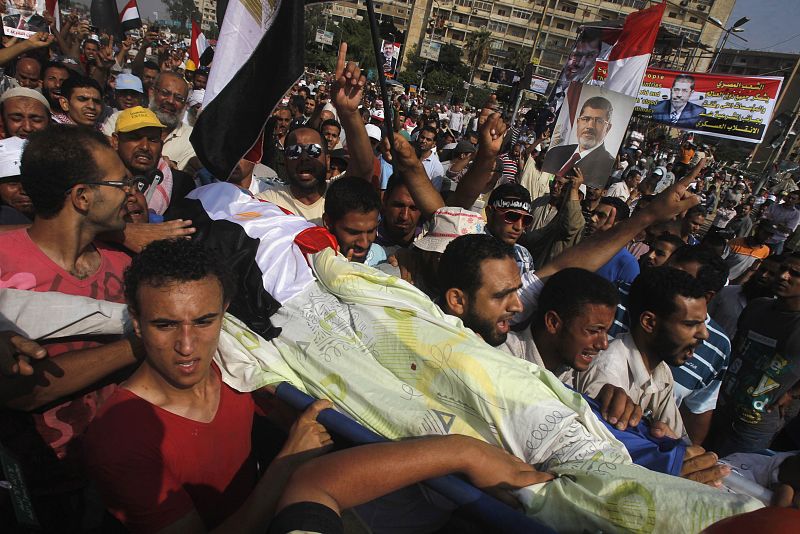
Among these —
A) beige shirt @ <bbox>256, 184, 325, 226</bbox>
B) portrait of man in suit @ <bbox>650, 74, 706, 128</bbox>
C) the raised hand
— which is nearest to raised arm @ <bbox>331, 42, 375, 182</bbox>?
the raised hand

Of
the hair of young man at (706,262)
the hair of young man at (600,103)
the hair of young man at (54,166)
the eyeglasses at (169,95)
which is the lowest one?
the hair of young man at (706,262)

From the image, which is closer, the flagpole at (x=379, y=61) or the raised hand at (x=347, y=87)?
the flagpole at (x=379, y=61)

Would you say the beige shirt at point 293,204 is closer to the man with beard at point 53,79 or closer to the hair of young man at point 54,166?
the hair of young man at point 54,166

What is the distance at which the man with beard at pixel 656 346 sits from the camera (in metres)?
2.42

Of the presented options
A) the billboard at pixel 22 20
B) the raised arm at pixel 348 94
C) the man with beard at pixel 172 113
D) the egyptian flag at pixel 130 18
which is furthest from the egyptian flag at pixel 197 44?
the raised arm at pixel 348 94

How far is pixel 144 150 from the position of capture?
3.49 m

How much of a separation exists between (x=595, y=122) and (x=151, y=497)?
4390 millimetres

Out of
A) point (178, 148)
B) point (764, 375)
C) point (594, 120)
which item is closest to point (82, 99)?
point (178, 148)

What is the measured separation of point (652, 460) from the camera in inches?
65.4

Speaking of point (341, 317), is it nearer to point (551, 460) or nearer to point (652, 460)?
point (551, 460)

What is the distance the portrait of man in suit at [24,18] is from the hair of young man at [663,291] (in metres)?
8.14

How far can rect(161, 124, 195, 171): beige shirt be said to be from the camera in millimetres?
→ 4781

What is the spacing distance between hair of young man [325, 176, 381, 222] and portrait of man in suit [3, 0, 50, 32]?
21.2 feet

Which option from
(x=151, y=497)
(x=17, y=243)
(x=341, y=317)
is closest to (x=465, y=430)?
(x=341, y=317)
